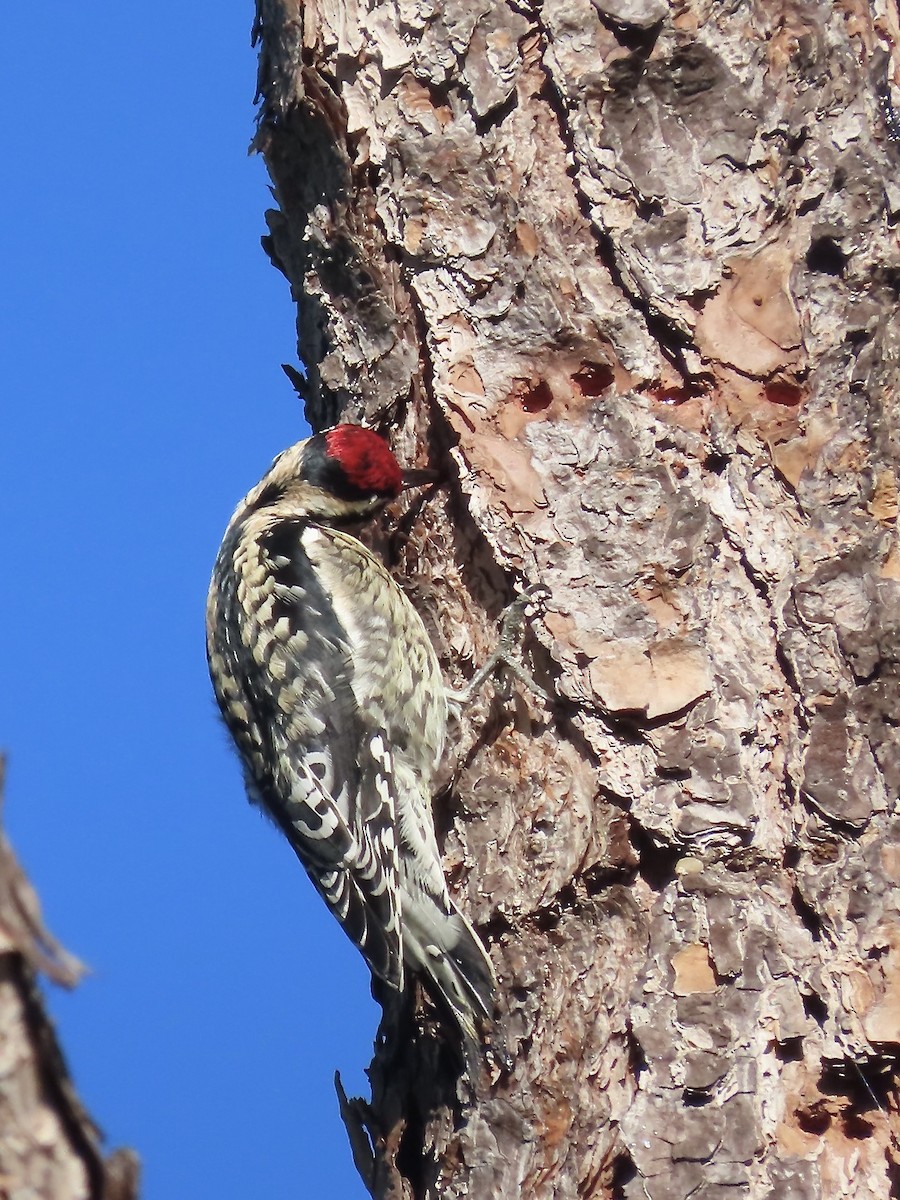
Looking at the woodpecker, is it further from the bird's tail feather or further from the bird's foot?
the bird's foot

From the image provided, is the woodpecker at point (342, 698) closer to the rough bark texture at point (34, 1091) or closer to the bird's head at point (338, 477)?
the bird's head at point (338, 477)

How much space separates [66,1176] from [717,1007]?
3.83 feet

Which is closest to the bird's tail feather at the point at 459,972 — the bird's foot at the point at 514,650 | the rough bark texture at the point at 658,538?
the rough bark texture at the point at 658,538

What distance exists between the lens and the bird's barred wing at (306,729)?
2.56 metres

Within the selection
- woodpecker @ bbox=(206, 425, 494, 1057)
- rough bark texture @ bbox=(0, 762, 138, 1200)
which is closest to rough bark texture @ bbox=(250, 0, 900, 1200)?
woodpecker @ bbox=(206, 425, 494, 1057)

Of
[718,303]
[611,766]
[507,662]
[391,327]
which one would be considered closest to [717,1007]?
[611,766]

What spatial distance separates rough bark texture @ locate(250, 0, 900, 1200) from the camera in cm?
197

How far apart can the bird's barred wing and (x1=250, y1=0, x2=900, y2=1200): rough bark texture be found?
228 mm

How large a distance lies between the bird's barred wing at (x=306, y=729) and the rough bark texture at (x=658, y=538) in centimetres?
23

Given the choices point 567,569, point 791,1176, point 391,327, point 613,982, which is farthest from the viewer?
point 391,327

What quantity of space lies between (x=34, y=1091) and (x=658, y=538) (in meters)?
1.38

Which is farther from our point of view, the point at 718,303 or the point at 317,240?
the point at 317,240

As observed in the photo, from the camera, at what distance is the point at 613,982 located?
2066 mm

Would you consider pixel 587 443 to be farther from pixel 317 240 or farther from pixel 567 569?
pixel 317 240
